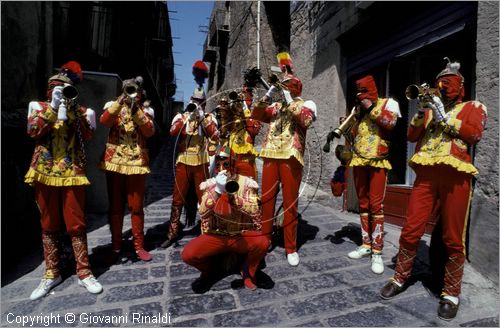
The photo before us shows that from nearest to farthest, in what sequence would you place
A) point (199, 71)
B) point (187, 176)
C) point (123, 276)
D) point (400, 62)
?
1. point (123, 276)
2. point (187, 176)
3. point (199, 71)
4. point (400, 62)

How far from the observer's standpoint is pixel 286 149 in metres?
3.44

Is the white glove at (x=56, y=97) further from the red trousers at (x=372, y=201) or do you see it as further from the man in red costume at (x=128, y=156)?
the red trousers at (x=372, y=201)

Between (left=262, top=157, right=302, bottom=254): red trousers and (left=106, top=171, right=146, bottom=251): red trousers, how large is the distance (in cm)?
150

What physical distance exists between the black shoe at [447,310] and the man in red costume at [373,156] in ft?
2.61

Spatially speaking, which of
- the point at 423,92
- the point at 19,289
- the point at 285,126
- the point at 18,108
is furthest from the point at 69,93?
the point at 423,92

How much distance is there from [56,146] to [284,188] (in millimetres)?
2427

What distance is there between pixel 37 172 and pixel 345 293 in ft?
10.3

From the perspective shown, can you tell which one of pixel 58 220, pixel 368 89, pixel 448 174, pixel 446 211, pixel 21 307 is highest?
pixel 368 89

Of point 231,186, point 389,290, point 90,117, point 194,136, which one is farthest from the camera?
point 194,136

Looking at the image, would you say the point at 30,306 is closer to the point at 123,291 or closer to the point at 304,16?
the point at 123,291

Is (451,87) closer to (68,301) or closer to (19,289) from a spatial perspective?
(68,301)

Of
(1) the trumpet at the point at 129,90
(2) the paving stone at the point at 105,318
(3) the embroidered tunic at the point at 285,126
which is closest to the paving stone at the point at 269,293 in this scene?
(2) the paving stone at the point at 105,318

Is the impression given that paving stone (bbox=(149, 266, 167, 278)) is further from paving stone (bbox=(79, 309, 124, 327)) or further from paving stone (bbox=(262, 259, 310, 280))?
paving stone (bbox=(262, 259, 310, 280))

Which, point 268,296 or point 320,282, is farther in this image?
point 320,282
